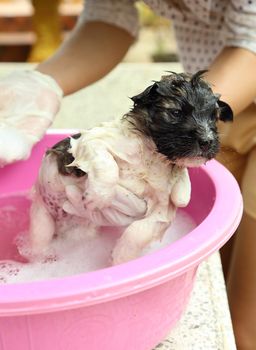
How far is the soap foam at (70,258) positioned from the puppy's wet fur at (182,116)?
172 mm

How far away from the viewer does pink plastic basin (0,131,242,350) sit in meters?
0.53

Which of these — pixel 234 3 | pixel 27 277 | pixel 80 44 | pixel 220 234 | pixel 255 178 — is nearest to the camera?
pixel 220 234

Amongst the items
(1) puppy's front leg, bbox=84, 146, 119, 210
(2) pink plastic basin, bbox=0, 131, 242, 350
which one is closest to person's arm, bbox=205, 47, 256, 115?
(2) pink plastic basin, bbox=0, 131, 242, 350

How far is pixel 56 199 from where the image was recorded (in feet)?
2.41

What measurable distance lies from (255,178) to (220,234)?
1.37ft

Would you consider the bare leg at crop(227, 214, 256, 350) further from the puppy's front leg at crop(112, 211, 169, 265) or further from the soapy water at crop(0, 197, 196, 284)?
the puppy's front leg at crop(112, 211, 169, 265)

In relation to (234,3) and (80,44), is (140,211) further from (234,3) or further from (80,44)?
(80,44)

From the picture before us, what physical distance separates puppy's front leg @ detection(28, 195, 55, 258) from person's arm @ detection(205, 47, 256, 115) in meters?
0.30

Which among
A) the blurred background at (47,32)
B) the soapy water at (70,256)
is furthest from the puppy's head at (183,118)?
the blurred background at (47,32)

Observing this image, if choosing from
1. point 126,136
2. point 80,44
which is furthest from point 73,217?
point 80,44

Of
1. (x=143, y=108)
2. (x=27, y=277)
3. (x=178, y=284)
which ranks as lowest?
(x=27, y=277)

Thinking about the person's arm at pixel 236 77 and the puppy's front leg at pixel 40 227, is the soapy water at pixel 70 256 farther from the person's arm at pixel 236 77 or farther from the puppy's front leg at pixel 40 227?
the person's arm at pixel 236 77

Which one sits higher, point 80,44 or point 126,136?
point 126,136

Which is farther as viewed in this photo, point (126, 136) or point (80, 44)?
point (80, 44)
